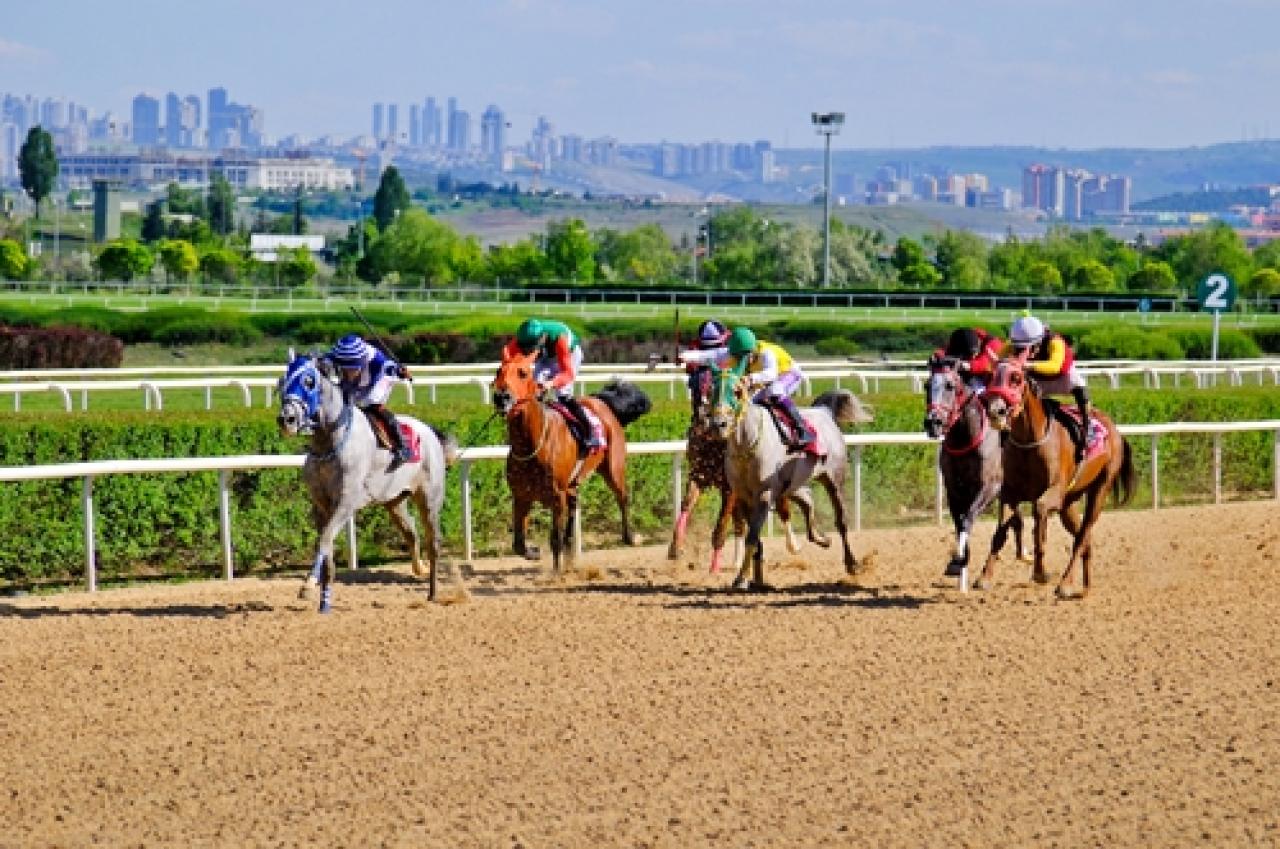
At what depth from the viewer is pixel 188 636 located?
971 centimetres

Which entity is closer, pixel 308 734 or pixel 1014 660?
pixel 308 734

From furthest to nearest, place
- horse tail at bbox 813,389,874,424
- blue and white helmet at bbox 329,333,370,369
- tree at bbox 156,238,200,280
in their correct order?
tree at bbox 156,238,200,280
horse tail at bbox 813,389,874,424
blue and white helmet at bbox 329,333,370,369

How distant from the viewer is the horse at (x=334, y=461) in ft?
32.8

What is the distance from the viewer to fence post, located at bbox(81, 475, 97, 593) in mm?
11109

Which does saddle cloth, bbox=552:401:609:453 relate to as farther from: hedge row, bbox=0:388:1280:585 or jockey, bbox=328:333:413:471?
jockey, bbox=328:333:413:471

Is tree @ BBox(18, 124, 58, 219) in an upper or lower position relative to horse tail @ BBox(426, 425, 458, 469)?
upper

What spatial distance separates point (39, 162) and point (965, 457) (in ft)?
407

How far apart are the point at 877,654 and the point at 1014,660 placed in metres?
A: 0.54

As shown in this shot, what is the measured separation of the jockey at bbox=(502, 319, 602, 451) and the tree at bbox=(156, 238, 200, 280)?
68.1m

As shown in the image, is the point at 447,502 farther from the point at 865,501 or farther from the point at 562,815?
the point at 562,815

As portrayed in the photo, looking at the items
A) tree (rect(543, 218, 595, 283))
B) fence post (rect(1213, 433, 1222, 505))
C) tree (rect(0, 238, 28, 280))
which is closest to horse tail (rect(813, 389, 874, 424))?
fence post (rect(1213, 433, 1222, 505))

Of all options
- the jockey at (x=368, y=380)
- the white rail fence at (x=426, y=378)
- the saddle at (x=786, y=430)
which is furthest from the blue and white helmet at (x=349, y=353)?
the white rail fence at (x=426, y=378)

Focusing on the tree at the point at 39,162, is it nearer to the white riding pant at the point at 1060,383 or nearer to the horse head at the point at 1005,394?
the white riding pant at the point at 1060,383

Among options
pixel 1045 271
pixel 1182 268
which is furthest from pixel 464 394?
pixel 1182 268
